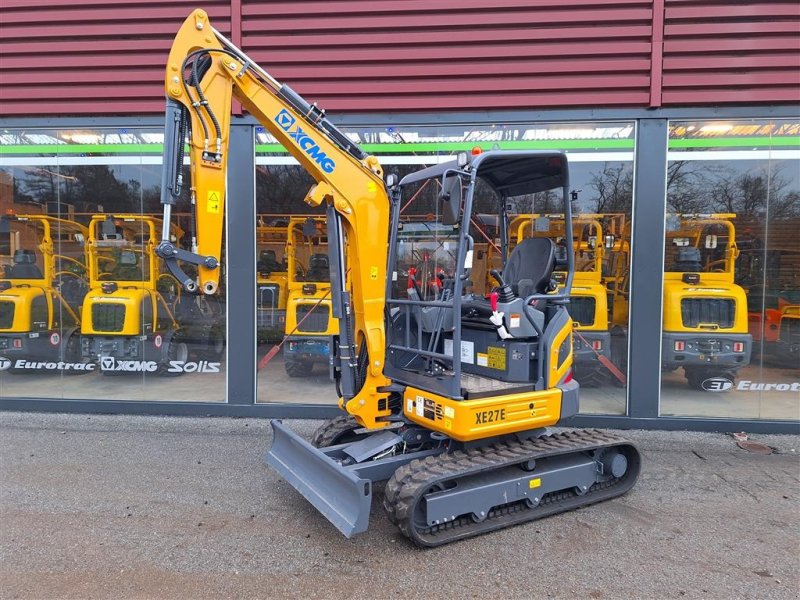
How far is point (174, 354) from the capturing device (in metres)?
7.31

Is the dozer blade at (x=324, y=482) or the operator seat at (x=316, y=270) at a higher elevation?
the operator seat at (x=316, y=270)

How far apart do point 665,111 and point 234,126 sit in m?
5.35

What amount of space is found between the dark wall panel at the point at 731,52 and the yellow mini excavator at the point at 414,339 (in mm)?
2970

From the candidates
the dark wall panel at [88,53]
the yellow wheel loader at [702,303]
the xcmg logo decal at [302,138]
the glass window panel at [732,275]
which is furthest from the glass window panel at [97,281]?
the glass window panel at [732,275]

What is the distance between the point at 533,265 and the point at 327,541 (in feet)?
9.10

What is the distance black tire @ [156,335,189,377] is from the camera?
7.16 meters

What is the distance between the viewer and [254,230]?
6.41 meters

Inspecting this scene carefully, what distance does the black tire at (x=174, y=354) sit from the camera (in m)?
7.16

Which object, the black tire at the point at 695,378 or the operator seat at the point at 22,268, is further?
the operator seat at the point at 22,268

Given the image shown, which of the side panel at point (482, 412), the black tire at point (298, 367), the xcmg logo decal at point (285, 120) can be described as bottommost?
the black tire at point (298, 367)

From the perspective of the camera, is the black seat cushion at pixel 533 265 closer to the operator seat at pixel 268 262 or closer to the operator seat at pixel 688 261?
the operator seat at pixel 688 261

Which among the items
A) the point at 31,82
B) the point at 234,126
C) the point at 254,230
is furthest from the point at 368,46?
the point at 31,82

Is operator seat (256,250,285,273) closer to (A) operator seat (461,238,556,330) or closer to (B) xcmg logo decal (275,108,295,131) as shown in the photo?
(B) xcmg logo decal (275,108,295,131)

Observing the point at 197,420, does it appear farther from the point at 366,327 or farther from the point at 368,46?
the point at 368,46
